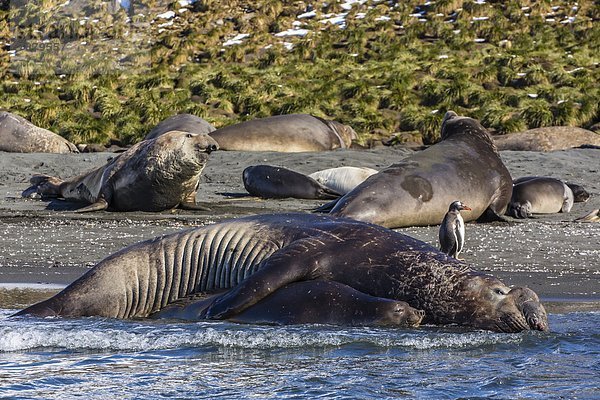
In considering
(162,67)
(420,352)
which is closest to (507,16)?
(162,67)

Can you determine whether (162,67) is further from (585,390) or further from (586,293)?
(585,390)

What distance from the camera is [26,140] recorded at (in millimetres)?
19438

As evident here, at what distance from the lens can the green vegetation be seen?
24906mm

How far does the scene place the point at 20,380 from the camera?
4285mm

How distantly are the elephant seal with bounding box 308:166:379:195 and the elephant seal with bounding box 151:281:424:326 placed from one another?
7.95 metres

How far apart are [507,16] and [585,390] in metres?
35.2

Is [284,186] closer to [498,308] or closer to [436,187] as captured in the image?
[436,187]

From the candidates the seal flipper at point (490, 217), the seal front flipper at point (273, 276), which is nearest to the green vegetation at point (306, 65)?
the seal flipper at point (490, 217)

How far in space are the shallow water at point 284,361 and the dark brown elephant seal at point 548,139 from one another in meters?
14.0

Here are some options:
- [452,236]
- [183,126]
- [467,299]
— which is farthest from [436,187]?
[183,126]

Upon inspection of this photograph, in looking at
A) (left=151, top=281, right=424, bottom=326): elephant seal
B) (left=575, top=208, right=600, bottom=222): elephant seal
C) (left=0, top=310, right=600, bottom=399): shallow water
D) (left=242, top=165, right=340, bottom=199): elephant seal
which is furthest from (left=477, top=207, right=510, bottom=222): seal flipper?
(left=151, top=281, right=424, bottom=326): elephant seal

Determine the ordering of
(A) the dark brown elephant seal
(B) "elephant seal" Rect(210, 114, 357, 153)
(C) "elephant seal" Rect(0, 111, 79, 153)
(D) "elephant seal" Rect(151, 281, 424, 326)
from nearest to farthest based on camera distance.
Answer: (D) "elephant seal" Rect(151, 281, 424, 326)
(B) "elephant seal" Rect(210, 114, 357, 153)
(A) the dark brown elephant seal
(C) "elephant seal" Rect(0, 111, 79, 153)

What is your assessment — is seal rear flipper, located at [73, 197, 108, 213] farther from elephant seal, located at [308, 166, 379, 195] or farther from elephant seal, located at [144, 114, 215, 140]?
elephant seal, located at [144, 114, 215, 140]

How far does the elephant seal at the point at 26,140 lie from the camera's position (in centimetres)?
1923
